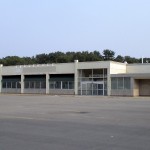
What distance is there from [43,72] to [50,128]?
55.9m

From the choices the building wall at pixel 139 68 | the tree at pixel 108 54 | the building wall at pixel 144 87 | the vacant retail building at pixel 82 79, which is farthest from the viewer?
the tree at pixel 108 54

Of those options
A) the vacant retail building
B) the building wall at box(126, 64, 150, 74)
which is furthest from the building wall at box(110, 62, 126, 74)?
the building wall at box(126, 64, 150, 74)

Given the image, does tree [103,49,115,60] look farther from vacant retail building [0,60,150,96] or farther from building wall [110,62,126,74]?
building wall [110,62,126,74]

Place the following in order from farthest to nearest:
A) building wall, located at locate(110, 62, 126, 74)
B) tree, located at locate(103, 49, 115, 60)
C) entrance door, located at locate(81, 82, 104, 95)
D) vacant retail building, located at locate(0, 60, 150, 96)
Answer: tree, located at locate(103, 49, 115, 60), entrance door, located at locate(81, 82, 104, 95), building wall, located at locate(110, 62, 126, 74), vacant retail building, located at locate(0, 60, 150, 96)

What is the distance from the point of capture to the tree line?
380ft

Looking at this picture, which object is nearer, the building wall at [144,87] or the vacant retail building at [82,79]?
the vacant retail building at [82,79]

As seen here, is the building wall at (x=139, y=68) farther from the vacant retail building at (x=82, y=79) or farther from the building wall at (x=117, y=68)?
the building wall at (x=117, y=68)

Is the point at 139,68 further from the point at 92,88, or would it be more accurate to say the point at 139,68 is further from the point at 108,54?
the point at 108,54

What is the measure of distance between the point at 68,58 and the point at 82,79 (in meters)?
52.7

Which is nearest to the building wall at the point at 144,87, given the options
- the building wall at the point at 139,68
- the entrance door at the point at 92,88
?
the building wall at the point at 139,68

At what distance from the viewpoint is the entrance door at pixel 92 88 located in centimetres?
6181

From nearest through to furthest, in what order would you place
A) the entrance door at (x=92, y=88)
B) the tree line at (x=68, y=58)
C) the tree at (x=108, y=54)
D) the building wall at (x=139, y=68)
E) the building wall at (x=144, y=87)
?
the building wall at (x=144, y=87) < the entrance door at (x=92, y=88) < the building wall at (x=139, y=68) < the tree line at (x=68, y=58) < the tree at (x=108, y=54)

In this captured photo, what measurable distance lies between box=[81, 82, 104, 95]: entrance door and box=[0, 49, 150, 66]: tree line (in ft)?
163

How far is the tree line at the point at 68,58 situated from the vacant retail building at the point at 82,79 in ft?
140
